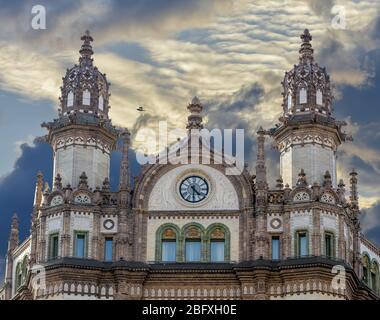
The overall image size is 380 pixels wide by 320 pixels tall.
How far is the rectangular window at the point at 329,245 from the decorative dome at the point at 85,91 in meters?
17.4

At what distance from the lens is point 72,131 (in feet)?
266

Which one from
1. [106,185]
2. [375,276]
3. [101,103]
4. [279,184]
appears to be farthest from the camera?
[375,276]

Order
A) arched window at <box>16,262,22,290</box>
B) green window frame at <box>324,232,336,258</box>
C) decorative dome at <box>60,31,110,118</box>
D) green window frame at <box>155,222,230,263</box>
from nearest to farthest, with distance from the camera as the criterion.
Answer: green window frame at <box>324,232,336,258</box> < green window frame at <box>155,222,230,263</box> < decorative dome at <box>60,31,110,118</box> < arched window at <box>16,262,22,290</box>

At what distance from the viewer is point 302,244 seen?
77.1 metres

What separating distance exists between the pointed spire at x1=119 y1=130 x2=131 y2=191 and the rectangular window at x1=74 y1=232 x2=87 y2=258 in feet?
13.0

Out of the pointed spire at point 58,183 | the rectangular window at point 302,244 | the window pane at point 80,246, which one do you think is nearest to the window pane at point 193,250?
the rectangular window at point 302,244

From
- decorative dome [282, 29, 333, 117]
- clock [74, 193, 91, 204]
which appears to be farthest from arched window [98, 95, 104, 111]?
decorative dome [282, 29, 333, 117]

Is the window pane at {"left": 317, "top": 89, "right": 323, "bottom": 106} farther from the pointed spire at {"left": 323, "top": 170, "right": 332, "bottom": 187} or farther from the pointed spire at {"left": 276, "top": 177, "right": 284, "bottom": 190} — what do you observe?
the pointed spire at {"left": 276, "top": 177, "right": 284, "bottom": 190}

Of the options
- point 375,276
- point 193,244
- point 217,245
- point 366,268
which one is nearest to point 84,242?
point 193,244

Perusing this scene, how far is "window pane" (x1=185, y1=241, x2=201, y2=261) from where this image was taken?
77.9 m

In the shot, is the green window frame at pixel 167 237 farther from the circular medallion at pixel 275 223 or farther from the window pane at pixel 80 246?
the circular medallion at pixel 275 223

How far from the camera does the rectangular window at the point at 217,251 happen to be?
7781 centimetres

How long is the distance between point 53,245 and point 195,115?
12720mm

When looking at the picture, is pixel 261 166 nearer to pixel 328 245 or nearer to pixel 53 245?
pixel 328 245
